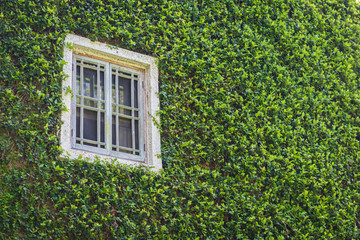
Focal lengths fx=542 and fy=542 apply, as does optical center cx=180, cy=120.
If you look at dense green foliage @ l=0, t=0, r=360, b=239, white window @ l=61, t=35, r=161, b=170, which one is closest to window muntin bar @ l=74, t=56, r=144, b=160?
white window @ l=61, t=35, r=161, b=170

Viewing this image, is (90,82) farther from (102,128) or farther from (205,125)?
(205,125)

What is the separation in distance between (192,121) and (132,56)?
4.27 ft

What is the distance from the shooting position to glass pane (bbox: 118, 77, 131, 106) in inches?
307

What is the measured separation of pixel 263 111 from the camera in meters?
8.79

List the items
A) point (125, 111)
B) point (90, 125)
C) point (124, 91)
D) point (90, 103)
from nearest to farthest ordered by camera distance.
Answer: point (90, 125)
point (90, 103)
point (125, 111)
point (124, 91)

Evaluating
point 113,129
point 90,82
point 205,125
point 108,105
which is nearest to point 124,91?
point 108,105

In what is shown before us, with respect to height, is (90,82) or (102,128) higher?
(90,82)

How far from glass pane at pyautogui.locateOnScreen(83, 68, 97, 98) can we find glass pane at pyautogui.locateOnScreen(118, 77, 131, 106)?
39cm

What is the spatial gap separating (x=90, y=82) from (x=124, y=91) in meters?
0.53

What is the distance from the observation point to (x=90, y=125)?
24.2 feet

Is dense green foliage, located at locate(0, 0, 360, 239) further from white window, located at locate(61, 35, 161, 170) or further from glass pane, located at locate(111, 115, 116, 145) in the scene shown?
glass pane, located at locate(111, 115, 116, 145)

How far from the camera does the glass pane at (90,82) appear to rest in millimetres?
7539

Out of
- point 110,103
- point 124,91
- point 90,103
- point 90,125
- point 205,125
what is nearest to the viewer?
point 90,125

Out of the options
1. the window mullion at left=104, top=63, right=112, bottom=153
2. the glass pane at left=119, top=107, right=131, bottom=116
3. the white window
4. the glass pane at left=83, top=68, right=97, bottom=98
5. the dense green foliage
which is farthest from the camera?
the glass pane at left=119, top=107, right=131, bottom=116
